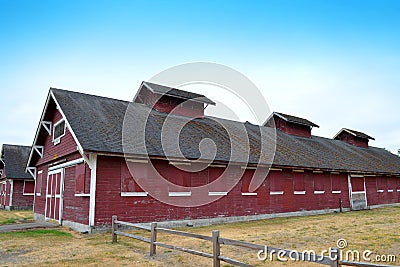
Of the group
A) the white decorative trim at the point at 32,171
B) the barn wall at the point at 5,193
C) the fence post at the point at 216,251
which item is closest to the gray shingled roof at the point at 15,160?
the barn wall at the point at 5,193

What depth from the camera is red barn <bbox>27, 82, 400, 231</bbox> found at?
1323cm

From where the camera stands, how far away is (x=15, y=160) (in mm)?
31891

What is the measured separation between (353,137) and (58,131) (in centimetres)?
2786

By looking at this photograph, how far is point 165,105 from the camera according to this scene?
20.0 m

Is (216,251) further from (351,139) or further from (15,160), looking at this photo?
(351,139)

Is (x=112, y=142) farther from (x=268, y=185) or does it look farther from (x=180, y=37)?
(x=268, y=185)

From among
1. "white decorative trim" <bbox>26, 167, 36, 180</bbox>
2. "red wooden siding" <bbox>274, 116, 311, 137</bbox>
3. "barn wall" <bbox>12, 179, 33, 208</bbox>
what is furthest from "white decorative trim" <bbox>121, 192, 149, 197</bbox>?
"barn wall" <bbox>12, 179, 33, 208</bbox>

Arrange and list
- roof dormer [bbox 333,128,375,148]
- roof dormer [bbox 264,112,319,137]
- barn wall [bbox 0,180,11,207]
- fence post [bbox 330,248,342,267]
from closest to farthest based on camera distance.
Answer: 1. fence post [bbox 330,248,342,267]
2. roof dormer [bbox 264,112,319,137]
3. barn wall [bbox 0,180,11,207]
4. roof dormer [bbox 333,128,375,148]

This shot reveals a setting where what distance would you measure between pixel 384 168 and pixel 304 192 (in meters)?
12.0

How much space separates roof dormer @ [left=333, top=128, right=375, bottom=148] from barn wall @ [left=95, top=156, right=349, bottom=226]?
37.2ft

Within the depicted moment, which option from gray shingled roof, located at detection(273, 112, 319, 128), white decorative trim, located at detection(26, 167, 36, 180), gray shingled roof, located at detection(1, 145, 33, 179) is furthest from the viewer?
gray shingled roof, located at detection(1, 145, 33, 179)

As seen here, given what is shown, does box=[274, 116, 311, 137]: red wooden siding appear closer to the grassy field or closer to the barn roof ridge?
the barn roof ridge

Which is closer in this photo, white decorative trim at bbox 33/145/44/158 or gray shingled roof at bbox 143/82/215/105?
white decorative trim at bbox 33/145/44/158

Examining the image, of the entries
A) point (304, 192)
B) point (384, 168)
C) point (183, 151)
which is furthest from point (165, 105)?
point (384, 168)
